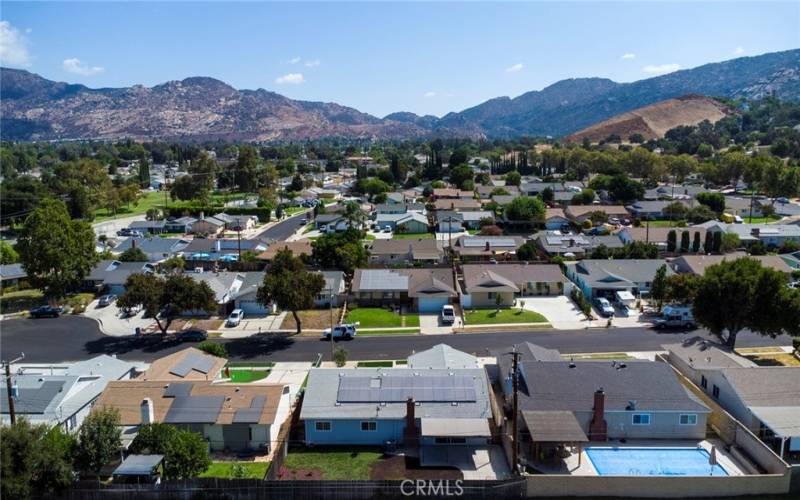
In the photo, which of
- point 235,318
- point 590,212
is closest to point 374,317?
point 235,318

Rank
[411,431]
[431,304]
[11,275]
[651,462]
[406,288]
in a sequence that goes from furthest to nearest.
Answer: [11,275]
[406,288]
[431,304]
[411,431]
[651,462]

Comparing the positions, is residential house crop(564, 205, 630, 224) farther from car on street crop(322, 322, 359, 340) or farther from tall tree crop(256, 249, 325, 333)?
tall tree crop(256, 249, 325, 333)

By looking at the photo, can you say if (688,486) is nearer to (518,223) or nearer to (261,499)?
(261,499)

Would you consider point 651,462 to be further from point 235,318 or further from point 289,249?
point 289,249

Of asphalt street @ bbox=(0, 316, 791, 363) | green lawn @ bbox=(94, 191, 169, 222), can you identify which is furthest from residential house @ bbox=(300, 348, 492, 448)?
green lawn @ bbox=(94, 191, 169, 222)

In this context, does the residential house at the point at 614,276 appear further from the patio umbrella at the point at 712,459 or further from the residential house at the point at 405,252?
the patio umbrella at the point at 712,459

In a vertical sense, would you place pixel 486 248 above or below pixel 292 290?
below

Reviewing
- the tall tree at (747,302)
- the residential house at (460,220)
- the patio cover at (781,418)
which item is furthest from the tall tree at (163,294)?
the residential house at (460,220)
